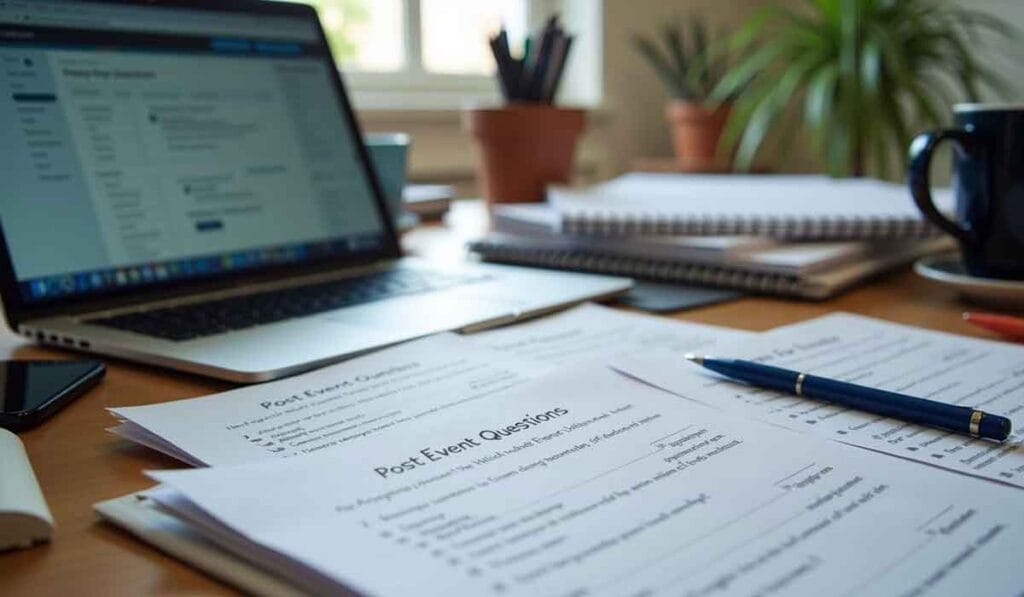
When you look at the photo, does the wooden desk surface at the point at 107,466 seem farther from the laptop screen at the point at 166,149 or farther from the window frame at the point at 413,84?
the window frame at the point at 413,84

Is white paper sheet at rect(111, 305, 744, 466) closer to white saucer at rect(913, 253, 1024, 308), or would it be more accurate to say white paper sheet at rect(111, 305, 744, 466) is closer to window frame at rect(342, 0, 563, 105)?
white saucer at rect(913, 253, 1024, 308)

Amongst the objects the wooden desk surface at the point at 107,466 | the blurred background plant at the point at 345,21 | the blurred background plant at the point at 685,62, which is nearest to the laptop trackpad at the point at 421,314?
the wooden desk surface at the point at 107,466

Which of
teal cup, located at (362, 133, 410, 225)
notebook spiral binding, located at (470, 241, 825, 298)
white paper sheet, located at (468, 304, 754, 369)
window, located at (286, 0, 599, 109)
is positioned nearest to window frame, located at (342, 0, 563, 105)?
window, located at (286, 0, 599, 109)

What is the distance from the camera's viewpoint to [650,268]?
2.58ft

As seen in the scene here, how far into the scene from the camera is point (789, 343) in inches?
21.1

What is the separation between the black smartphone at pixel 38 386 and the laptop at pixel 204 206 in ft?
0.12

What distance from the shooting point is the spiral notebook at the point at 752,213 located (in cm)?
78

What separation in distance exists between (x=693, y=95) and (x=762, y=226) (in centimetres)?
128

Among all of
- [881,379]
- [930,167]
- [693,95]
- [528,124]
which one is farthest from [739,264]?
[693,95]

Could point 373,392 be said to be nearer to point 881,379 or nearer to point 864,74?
point 881,379

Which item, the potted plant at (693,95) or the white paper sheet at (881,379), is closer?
the white paper sheet at (881,379)

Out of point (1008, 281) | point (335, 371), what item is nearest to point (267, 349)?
point (335, 371)

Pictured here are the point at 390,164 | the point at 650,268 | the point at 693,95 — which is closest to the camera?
the point at 650,268

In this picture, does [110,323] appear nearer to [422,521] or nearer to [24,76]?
[24,76]
